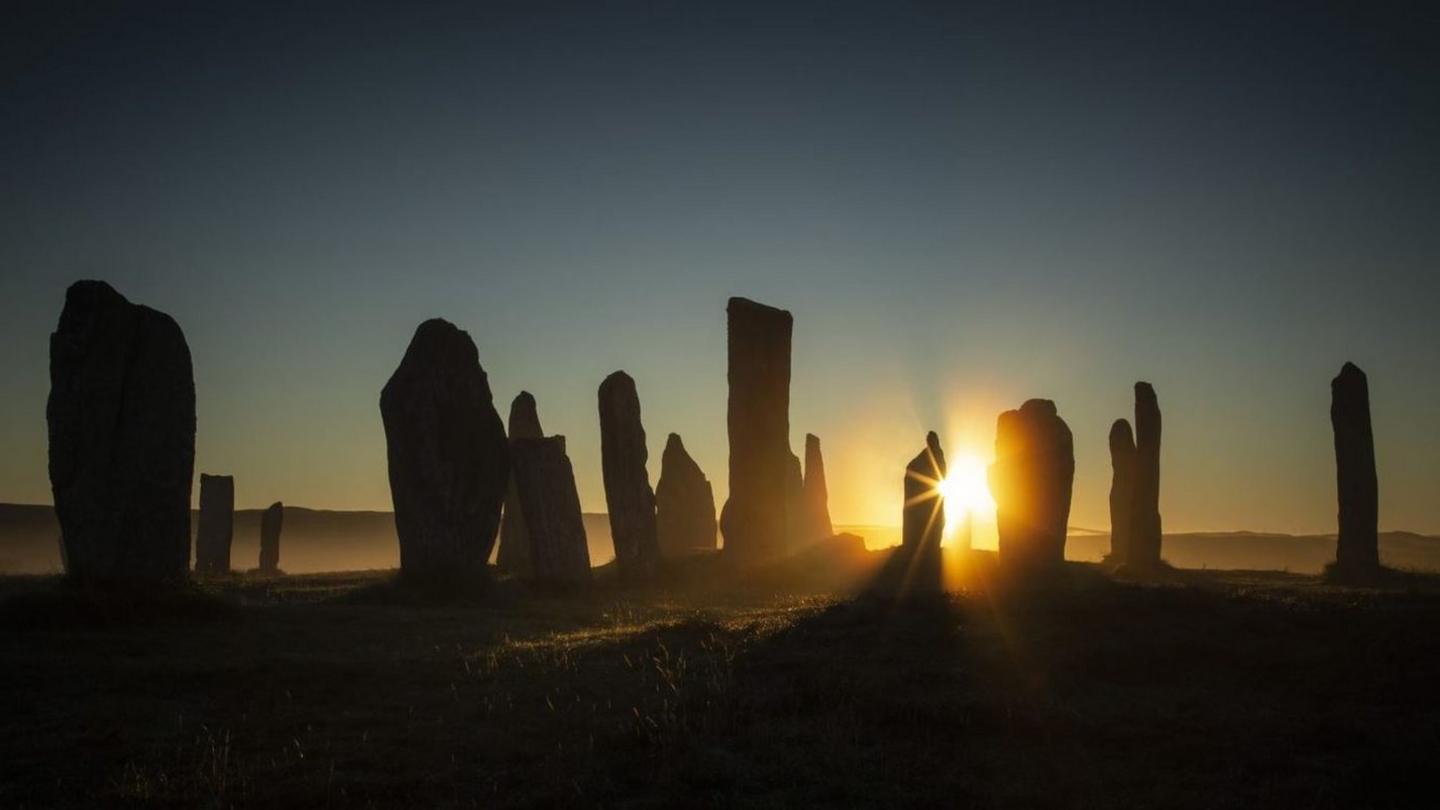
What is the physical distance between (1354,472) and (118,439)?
2973cm

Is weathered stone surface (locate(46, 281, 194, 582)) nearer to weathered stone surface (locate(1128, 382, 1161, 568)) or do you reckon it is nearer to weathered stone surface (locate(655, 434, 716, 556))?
weathered stone surface (locate(655, 434, 716, 556))

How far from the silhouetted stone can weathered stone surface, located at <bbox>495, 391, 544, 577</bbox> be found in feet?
37.8

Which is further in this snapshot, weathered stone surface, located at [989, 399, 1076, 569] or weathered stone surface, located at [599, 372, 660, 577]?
weathered stone surface, located at [989, 399, 1076, 569]

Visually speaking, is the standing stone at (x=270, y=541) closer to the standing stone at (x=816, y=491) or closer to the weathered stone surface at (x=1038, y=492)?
the standing stone at (x=816, y=491)

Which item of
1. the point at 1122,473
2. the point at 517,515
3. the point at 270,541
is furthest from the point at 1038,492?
the point at 270,541

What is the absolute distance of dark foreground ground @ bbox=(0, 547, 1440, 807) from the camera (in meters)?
6.91

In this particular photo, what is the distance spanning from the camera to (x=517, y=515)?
31.4 m

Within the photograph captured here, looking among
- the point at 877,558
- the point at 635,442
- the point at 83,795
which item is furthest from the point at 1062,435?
the point at 83,795

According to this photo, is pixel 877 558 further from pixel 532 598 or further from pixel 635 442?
pixel 532 598

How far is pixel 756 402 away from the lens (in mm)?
27906

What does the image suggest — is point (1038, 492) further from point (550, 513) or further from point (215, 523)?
point (215, 523)

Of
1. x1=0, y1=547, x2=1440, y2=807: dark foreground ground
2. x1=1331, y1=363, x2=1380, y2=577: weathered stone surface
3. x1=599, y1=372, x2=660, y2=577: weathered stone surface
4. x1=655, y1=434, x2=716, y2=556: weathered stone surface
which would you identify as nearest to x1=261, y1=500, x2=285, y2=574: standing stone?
x1=655, y1=434, x2=716, y2=556: weathered stone surface

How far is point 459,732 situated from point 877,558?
87.4ft

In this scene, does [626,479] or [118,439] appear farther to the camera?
[626,479]
